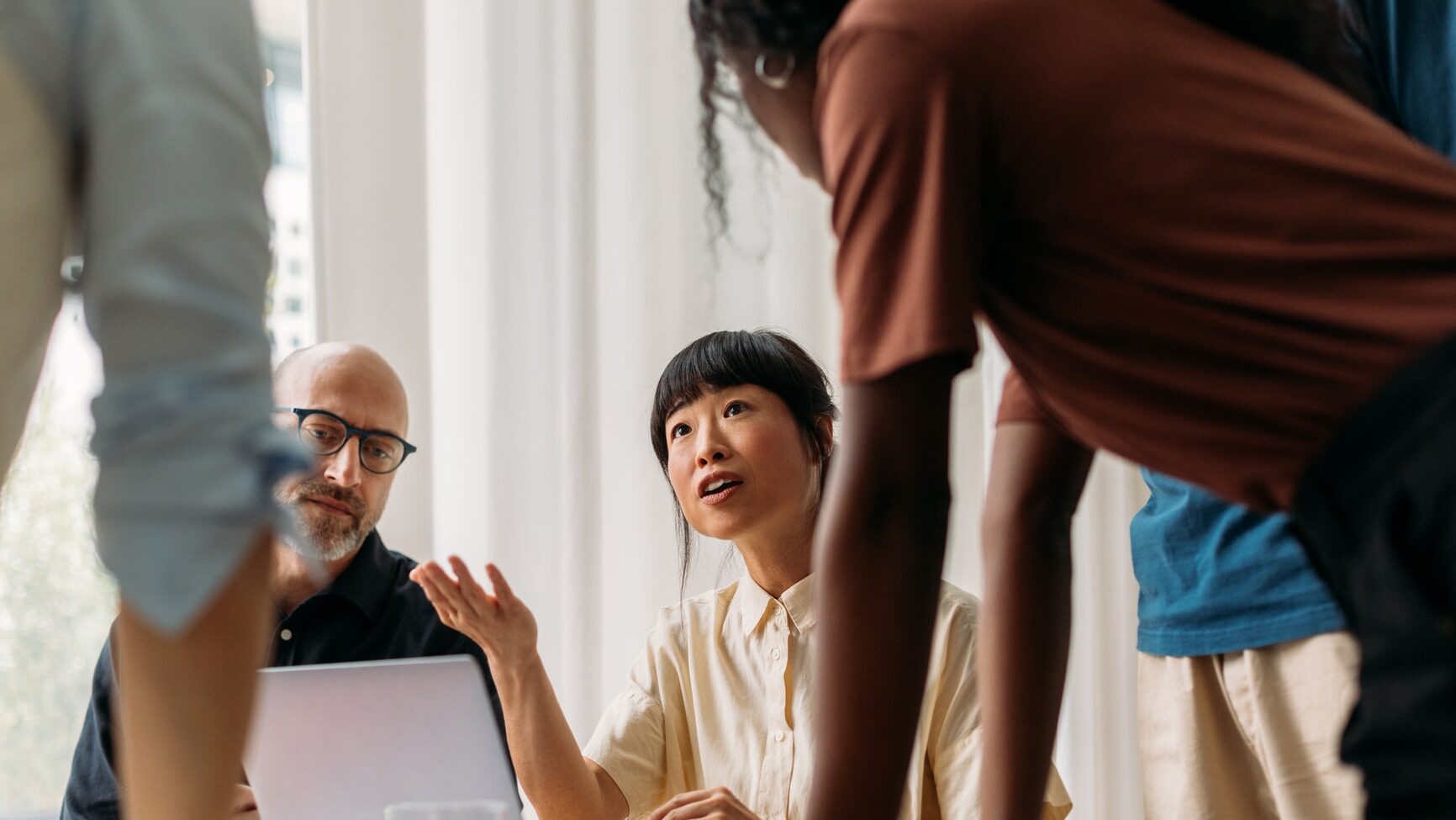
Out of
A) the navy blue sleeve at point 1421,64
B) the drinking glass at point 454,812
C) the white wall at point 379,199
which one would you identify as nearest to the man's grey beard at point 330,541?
the white wall at point 379,199

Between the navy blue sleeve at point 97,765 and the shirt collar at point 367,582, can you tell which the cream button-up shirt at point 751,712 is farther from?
the navy blue sleeve at point 97,765

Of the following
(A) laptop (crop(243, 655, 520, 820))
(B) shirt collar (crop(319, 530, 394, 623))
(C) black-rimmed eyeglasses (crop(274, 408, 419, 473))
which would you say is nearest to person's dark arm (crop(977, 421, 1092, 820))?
(A) laptop (crop(243, 655, 520, 820))

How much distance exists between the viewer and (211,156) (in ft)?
1.92

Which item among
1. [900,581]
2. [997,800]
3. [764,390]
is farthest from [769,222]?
[900,581]

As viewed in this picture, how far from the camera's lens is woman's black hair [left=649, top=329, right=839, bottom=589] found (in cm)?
177

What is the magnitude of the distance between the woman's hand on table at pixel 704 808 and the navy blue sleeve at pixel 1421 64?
0.86 m

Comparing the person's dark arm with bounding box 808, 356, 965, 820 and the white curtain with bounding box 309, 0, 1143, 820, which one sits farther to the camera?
the white curtain with bounding box 309, 0, 1143, 820

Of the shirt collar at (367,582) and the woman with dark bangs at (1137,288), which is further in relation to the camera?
the shirt collar at (367,582)

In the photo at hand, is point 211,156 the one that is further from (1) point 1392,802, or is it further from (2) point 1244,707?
(2) point 1244,707

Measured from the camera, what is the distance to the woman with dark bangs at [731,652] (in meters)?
1.58

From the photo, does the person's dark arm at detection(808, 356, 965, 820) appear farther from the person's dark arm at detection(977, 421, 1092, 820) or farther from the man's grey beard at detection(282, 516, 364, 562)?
the man's grey beard at detection(282, 516, 364, 562)

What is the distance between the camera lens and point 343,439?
192 centimetres

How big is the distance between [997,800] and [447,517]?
1349mm

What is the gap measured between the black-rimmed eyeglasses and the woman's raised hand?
0.42 metres
